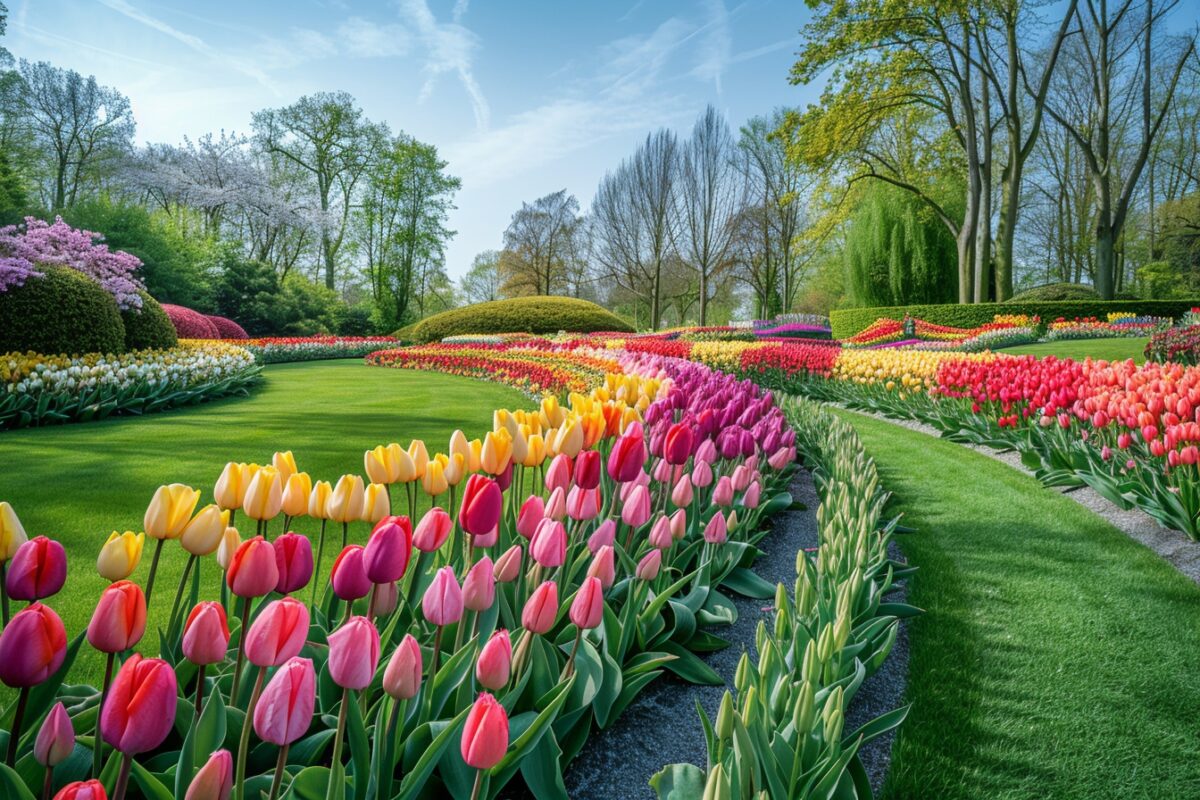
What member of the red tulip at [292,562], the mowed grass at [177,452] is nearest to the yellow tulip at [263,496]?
the red tulip at [292,562]

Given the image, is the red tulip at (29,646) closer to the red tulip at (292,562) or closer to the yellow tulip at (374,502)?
the red tulip at (292,562)

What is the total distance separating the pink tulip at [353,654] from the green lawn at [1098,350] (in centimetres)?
1333

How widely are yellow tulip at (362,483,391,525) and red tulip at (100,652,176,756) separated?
796 millimetres

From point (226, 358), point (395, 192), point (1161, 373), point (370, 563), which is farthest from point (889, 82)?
point (395, 192)

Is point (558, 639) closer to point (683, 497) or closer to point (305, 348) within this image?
point (683, 497)

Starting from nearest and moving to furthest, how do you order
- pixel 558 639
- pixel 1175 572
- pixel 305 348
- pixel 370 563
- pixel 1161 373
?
pixel 370 563, pixel 558 639, pixel 1175 572, pixel 1161 373, pixel 305 348

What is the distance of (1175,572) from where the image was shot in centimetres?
308

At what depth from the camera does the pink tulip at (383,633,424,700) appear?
3.29 ft

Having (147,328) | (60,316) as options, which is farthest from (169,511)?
(147,328)

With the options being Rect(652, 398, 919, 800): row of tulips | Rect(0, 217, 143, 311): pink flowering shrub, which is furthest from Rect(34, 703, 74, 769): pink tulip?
Rect(0, 217, 143, 311): pink flowering shrub

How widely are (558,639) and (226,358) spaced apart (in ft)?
33.4

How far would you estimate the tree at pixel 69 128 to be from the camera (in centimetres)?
2752

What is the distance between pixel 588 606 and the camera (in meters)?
1.37

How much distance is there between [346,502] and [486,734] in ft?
2.93
